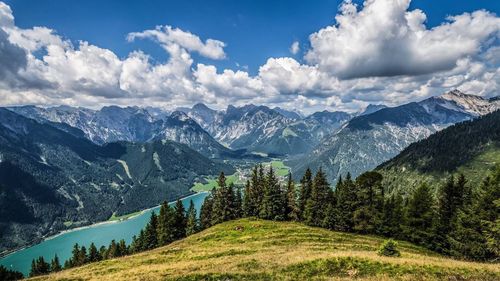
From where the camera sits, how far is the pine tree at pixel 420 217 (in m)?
71.7

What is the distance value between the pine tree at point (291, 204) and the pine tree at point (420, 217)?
32210 mm

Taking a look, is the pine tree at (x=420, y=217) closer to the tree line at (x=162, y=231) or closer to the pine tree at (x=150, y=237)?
the tree line at (x=162, y=231)

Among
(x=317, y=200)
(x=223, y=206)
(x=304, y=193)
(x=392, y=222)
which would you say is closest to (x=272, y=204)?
(x=304, y=193)

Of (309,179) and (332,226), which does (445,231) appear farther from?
Result: (309,179)

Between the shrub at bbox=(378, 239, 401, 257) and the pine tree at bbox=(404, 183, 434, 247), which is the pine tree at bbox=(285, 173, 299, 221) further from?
the shrub at bbox=(378, 239, 401, 257)

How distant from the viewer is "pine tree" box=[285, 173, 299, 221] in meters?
99.3

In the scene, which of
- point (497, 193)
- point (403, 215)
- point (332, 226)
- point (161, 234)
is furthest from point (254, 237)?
point (161, 234)

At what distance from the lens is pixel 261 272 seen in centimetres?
2711

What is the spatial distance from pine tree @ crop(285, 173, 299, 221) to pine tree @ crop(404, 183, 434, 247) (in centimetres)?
3221

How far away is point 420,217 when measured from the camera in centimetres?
7312

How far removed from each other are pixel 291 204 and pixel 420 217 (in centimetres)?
3639

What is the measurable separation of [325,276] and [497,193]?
4569 centimetres

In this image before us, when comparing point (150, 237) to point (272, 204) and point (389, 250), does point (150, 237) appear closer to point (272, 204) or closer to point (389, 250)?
point (272, 204)

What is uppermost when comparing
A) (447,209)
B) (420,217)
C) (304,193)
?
(447,209)
